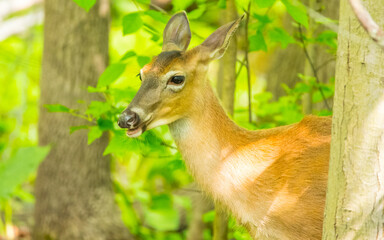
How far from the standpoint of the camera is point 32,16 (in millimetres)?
10375

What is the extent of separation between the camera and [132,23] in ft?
13.4

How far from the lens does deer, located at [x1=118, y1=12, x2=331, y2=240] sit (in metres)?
3.71

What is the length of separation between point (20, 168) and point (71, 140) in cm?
100

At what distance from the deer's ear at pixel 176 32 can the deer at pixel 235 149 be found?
0.32 meters

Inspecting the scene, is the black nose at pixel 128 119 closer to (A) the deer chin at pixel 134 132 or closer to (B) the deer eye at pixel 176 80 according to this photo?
(A) the deer chin at pixel 134 132

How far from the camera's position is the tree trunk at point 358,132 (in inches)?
98.5

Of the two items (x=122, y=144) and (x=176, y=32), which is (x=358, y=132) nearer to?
(x=122, y=144)

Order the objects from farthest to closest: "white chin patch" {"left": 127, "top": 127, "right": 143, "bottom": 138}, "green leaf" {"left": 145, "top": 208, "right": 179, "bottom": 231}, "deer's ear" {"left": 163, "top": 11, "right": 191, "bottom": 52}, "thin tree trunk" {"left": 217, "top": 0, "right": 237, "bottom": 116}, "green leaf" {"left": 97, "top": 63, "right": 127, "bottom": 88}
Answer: "green leaf" {"left": 145, "top": 208, "right": 179, "bottom": 231}, "thin tree trunk" {"left": 217, "top": 0, "right": 237, "bottom": 116}, "deer's ear" {"left": 163, "top": 11, "right": 191, "bottom": 52}, "green leaf" {"left": 97, "top": 63, "right": 127, "bottom": 88}, "white chin patch" {"left": 127, "top": 127, "right": 143, "bottom": 138}

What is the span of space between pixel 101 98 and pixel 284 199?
135 inches

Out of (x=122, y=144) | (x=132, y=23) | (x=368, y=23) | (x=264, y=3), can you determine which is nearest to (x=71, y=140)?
(x=122, y=144)

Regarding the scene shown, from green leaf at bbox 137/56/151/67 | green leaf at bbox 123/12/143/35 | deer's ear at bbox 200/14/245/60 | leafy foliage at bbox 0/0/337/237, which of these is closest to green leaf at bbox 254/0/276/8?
leafy foliage at bbox 0/0/337/237

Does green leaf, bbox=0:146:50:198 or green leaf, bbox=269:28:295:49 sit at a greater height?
green leaf, bbox=269:28:295:49

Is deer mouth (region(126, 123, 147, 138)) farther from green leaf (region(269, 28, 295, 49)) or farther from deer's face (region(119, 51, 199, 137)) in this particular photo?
green leaf (region(269, 28, 295, 49))

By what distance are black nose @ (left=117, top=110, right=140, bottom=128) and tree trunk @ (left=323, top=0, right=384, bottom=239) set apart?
1413 millimetres
